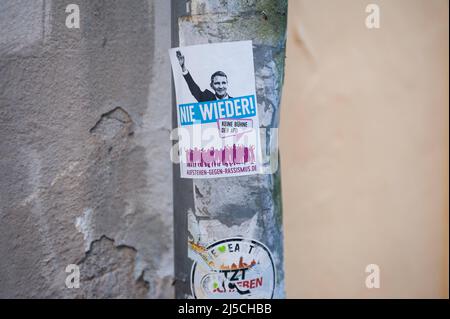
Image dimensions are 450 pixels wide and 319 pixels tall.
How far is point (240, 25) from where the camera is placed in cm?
121

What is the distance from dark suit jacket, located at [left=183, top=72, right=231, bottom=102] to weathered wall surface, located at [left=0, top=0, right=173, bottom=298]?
0.84 m

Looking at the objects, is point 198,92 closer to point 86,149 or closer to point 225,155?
point 225,155

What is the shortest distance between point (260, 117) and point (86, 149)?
989 millimetres

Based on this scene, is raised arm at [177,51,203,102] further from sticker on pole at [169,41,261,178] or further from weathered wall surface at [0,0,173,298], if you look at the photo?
weathered wall surface at [0,0,173,298]

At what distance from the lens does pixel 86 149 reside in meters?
1.94

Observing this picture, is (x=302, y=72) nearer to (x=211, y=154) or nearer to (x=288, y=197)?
(x=288, y=197)

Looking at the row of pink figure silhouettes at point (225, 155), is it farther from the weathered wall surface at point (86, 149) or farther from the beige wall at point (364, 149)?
the beige wall at point (364, 149)

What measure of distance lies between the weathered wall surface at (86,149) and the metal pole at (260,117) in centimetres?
79

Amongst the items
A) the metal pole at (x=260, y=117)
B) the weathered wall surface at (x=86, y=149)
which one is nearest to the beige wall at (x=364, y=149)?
the weathered wall surface at (x=86, y=149)

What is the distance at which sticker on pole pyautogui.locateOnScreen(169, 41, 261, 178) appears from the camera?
1.21 meters

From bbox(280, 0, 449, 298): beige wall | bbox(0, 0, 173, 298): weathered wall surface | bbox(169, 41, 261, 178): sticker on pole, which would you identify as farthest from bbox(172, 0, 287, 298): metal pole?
bbox(280, 0, 449, 298): beige wall

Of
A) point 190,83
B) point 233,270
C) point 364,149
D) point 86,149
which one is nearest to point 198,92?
point 190,83

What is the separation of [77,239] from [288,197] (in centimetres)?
114

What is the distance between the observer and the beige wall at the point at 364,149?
2.49m
